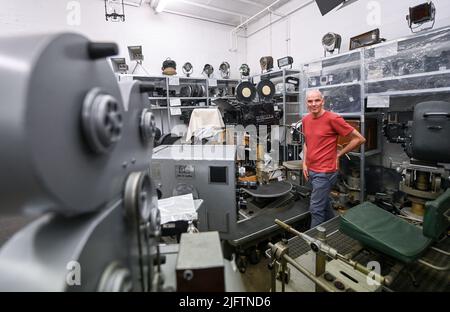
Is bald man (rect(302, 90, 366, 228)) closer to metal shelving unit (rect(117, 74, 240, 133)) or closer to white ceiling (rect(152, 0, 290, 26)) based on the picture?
metal shelving unit (rect(117, 74, 240, 133))

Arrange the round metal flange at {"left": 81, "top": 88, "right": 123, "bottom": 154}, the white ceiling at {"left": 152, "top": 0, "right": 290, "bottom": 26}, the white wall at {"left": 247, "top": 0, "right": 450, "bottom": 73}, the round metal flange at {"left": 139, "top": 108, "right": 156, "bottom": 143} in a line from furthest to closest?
the white ceiling at {"left": 152, "top": 0, "right": 290, "bottom": 26}, the white wall at {"left": 247, "top": 0, "right": 450, "bottom": 73}, the round metal flange at {"left": 139, "top": 108, "right": 156, "bottom": 143}, the round metal flange at {"left": 81, "top": 88, "right": 123, "bottom": 154}

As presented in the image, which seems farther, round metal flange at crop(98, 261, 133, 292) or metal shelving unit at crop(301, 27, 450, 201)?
metal shelving unit at crop(301, 27, 450, 201)

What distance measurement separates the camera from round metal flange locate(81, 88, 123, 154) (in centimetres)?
51

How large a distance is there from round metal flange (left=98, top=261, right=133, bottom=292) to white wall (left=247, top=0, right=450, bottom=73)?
13.0 feet

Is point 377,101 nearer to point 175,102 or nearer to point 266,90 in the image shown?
point 266,90

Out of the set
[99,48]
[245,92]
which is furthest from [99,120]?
[245,92]

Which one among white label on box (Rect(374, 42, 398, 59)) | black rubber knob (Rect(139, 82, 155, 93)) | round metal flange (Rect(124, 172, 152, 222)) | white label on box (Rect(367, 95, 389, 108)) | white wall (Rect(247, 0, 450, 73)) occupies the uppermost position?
white wall (Rect(247, 0, 450, 73))

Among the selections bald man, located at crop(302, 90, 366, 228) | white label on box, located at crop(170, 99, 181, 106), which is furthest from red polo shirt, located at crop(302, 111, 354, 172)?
white label on box, located at crop(170, 99, 181, 106)

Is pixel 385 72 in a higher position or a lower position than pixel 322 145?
higher

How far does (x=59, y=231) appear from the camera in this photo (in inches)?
21.4

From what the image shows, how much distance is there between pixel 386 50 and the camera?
272cm

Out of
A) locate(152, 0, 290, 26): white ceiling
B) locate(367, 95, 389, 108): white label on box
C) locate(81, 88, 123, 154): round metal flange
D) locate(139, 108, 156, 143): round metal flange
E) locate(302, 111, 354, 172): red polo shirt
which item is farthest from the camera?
locate(152, 0, 290, 26): white ceiling

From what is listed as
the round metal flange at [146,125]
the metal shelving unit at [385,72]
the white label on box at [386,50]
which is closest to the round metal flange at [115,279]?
the round metal flange at [146,125]

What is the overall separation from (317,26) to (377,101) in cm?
213
